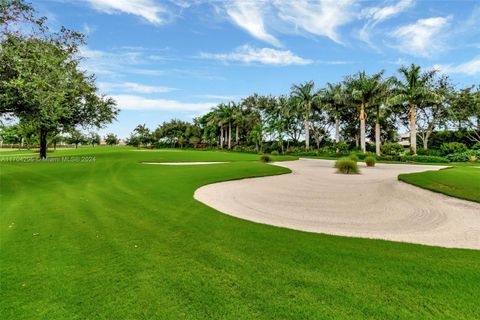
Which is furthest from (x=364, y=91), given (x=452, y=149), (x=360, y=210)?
(x=360, y=210)

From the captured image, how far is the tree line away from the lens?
35469 millimetres

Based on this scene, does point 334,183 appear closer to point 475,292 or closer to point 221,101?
point 475,292

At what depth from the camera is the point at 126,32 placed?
17.5 m

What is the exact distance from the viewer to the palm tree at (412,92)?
32344mm

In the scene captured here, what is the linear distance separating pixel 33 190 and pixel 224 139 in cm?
6024

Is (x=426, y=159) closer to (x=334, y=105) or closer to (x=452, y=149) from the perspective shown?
(x=452, y=149)

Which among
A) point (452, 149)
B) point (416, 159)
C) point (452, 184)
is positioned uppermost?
point (452, 149)

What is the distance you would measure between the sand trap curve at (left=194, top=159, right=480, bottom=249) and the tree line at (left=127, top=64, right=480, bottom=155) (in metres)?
28.5

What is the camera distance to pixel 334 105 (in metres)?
45.5

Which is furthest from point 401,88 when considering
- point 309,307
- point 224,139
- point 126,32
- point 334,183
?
point 224,139

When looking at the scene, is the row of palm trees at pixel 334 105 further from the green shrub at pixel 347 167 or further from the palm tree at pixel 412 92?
the green shrub at pixel 347 167

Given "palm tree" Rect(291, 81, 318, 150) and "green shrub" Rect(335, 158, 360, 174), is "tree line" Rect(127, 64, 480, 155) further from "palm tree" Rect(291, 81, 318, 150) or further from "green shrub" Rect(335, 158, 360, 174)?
"green shrub" Rect(335, 158, 360, 174)

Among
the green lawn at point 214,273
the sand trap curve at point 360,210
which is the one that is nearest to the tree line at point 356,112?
the sand trap curve at point 360,210

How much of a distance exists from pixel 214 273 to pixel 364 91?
132 ft
